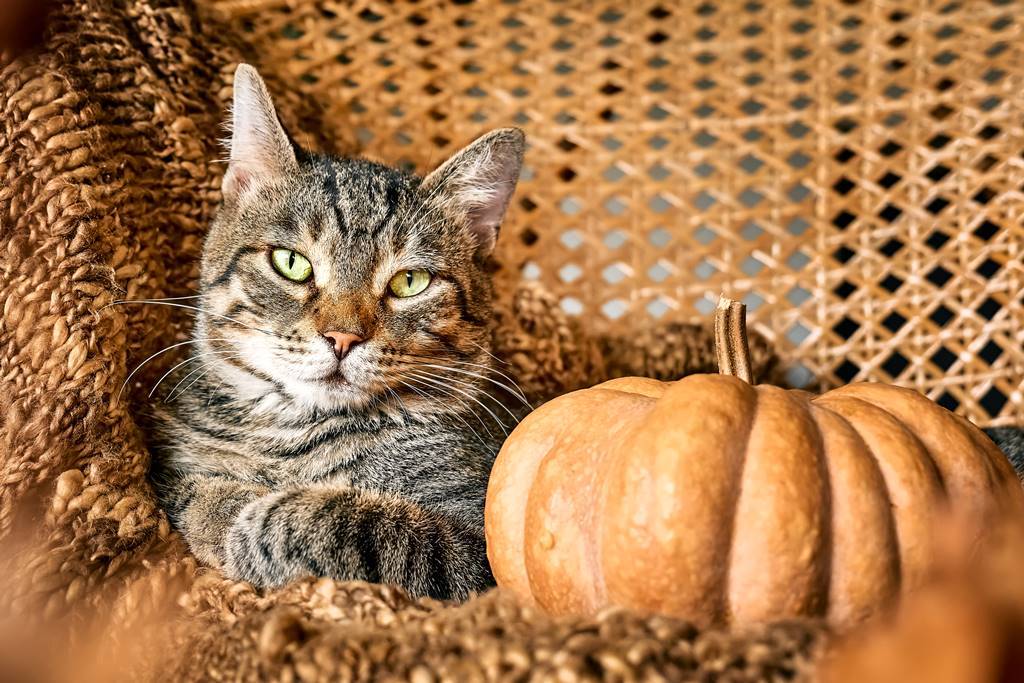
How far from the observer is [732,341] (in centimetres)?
142

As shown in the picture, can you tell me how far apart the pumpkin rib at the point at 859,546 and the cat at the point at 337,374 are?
65 centimetres

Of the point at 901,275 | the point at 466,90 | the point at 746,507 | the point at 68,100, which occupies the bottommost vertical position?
the point at 901,275

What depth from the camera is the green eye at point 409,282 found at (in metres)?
1.71

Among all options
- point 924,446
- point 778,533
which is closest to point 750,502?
point 778,533

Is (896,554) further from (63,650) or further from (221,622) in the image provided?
(63,650)

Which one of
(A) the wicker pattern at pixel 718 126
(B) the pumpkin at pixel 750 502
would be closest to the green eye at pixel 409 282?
(B) the pumpkin at pixel 750 502

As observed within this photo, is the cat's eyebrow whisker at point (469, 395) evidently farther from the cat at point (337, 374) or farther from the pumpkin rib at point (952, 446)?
the pumpkin rib at point (952, 446)

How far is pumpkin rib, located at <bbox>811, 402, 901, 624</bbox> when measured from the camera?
107 centimetres

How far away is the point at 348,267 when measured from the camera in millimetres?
1642

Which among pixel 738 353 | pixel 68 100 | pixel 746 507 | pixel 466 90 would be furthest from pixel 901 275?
pixel 68 100

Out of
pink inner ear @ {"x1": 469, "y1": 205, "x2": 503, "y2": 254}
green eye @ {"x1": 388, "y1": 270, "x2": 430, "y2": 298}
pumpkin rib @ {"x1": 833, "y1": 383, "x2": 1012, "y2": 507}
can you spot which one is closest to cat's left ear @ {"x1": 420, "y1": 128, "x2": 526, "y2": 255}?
pink inner ear @ {"x1": 469, "y1": 205, "x2": 503, "y2": 254}

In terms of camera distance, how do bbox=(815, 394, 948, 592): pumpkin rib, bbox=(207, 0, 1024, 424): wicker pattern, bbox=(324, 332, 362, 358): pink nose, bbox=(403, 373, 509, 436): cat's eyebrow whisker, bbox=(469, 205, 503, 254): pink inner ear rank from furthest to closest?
bbox=(207, 0, 1024, 424): wicker pattern → bbox=(469, 205, 503, 254): pink inner ear → bbox=(403, 373, 509, 436): cat's eyebrow whisker → bbox=(324, 332, 362, 358): pink nose → bbox=(815, 394, 948, 592): pumpkin rib

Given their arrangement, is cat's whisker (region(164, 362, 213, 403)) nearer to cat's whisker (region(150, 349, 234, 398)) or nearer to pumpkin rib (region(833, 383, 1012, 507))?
cat's whisker (region(150, 349, 234, 398))

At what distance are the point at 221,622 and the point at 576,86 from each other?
6.38ft
